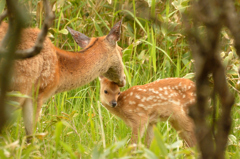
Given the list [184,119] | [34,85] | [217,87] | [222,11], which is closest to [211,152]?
[217,87]

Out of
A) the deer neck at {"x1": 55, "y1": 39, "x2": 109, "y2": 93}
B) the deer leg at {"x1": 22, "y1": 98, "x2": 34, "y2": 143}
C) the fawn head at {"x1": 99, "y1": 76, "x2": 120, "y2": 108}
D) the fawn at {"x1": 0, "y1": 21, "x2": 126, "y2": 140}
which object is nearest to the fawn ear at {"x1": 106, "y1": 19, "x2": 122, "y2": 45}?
the fawn at {"x1": 0, "y1": 21, "x2": 126, "y2": 140}

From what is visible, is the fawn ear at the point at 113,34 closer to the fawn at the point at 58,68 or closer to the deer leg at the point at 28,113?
the fawn at the point at 58,68

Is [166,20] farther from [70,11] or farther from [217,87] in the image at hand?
[217,87]

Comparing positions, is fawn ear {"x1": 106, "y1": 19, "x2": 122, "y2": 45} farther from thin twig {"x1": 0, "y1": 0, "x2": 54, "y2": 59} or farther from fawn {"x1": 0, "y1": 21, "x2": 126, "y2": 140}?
thin twig {"x1": 0, "y1": 0, "x2": 54, "y2": 59}

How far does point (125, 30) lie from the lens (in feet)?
16.6

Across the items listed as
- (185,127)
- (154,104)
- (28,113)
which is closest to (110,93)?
(154,104)

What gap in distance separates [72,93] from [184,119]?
1581 mm

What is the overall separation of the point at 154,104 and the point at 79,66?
0.91m

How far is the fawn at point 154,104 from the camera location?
3732mm

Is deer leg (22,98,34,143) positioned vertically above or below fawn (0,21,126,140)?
below

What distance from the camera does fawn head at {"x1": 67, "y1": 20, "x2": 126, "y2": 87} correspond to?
372 cm

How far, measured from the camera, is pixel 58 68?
3.18 m

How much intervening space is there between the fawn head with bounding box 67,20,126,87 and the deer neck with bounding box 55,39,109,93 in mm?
71

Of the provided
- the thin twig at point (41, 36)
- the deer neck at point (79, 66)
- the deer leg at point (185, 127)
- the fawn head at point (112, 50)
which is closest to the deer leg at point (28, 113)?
the deer neck at point (79, 66)
